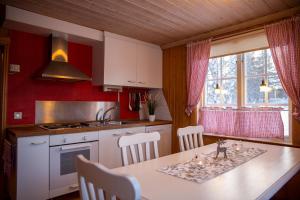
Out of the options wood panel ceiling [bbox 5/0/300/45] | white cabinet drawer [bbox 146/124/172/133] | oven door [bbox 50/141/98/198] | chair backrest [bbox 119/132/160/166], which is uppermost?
wood panel ceiling [bbox 5/0/300/45]

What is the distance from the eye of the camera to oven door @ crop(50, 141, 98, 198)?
7.38 feet

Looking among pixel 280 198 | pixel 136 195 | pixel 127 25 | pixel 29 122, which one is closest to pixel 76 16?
pixel 127 25

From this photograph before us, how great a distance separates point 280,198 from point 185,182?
1.81 m

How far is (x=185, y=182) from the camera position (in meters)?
1.10

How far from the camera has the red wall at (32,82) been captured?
255cm

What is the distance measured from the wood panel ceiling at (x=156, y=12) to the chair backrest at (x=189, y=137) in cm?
136

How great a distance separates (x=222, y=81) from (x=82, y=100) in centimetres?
219

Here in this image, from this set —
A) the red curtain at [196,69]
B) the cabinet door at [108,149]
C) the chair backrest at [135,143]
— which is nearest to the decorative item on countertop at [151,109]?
the red curtain at [196,69]

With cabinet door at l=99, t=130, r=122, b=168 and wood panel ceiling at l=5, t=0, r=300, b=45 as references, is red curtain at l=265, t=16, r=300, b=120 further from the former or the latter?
cabinet door at l=99, t=130, r=122, b=168

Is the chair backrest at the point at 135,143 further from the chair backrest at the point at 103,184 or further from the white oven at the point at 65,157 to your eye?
the white oven at the point at 65,157

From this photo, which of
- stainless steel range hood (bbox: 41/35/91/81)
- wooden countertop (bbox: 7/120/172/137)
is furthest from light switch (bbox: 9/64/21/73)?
wooden countertop (bbox: 7/120/172/137)

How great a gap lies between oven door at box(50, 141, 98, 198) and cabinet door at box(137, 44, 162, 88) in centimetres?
153

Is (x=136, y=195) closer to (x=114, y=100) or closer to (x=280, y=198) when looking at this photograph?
(x=280, y=198)

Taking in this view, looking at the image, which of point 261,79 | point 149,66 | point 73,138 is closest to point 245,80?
point 261,79
